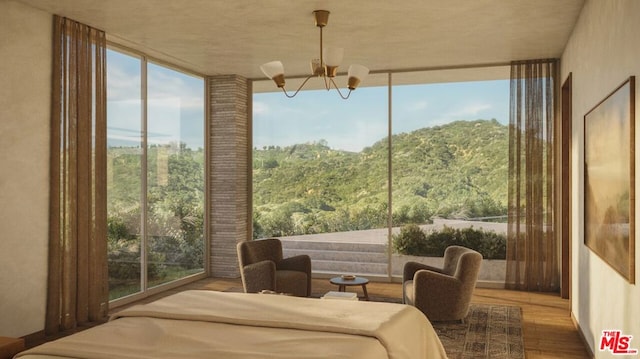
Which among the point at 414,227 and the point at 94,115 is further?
the point at 414,227

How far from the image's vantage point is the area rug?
4500 millimetres

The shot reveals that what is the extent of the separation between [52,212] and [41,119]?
0.85 m

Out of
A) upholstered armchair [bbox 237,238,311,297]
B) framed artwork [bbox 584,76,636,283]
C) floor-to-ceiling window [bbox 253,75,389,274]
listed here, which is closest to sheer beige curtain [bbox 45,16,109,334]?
upholstered armchair [bbox 237,238,311,297]

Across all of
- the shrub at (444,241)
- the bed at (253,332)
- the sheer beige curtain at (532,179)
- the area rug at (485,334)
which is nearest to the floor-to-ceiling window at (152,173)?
the bed at (253,332)

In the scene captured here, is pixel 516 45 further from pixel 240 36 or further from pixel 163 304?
pixel 163 304

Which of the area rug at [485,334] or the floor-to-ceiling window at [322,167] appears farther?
the floor-to-ceiling window at [322,167]

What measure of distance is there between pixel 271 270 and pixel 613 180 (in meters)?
3.47

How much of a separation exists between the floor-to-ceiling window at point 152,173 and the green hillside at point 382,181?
1.08 meters

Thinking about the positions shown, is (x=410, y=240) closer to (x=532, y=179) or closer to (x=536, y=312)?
(x=532, y=179)

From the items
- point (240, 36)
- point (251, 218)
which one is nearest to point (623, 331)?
point (240, 36)

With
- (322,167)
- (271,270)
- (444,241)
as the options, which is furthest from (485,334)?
(322,167)

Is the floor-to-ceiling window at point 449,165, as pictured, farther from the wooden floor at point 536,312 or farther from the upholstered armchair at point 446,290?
the upholstered armchair at point 446,290

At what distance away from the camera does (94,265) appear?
543 cm

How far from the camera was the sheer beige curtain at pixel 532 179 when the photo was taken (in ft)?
22.7
